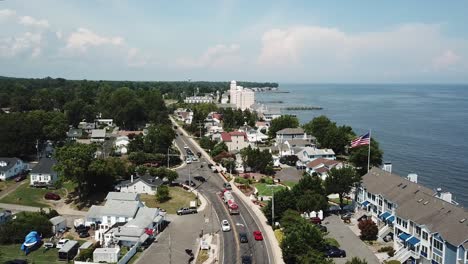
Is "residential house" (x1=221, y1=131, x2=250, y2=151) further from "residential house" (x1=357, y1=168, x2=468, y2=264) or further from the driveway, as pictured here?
the driveway

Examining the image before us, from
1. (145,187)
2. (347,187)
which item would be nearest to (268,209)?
(347,187)

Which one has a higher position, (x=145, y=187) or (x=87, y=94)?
(x=87, y=94)

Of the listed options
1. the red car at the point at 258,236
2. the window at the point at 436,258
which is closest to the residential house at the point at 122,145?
the red car at the point at 258,236

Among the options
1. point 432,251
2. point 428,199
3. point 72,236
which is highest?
point 428,199

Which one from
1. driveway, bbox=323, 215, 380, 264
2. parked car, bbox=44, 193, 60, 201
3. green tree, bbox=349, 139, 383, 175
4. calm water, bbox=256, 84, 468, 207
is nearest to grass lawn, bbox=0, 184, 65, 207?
parked car, bbox=44, 193, 60, 201

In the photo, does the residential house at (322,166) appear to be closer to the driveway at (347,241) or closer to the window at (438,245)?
the driveway at (347,241)

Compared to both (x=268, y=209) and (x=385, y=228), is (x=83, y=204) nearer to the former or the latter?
(x=268, y=209)
